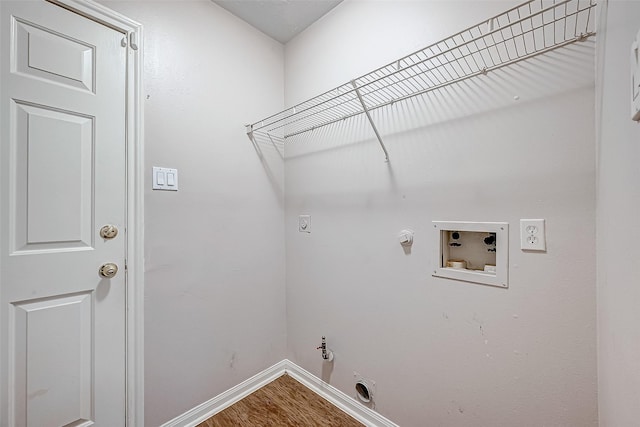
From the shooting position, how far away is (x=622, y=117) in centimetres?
58

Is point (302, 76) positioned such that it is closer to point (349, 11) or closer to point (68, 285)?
point (349, 11)

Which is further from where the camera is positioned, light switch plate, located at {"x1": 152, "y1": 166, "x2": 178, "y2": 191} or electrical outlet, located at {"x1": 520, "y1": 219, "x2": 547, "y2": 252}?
light switch plate, located at {"x1": 152, "y1": 166, "x2": 178, "y2": 191}

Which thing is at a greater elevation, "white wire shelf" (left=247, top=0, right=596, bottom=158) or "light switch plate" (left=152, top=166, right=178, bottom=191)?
"white wire shelf" (left=247, top=0, right=596, bottom=158)

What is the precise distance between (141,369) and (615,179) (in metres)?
1.93

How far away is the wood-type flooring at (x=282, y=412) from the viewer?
1470 millimetres

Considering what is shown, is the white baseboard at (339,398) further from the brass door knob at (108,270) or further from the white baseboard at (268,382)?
the brass door knob at (108,270)

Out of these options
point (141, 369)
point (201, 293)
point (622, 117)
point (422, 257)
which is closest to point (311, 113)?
point (422, 257)

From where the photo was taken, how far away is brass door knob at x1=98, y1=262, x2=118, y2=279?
46.4 inches

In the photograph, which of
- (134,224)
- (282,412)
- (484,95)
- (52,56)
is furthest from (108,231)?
(484,95)

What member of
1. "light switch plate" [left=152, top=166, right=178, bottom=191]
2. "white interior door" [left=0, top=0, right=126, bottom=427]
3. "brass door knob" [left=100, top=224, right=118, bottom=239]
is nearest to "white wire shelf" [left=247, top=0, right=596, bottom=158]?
"light switch plate" [left=152, top=166, right=178, bottom=191]

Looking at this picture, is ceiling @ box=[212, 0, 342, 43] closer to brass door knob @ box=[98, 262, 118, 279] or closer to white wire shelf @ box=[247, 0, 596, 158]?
white wire shelf @ box=[247, 0, 596, 158]

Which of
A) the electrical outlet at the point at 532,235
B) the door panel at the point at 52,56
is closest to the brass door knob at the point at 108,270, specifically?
the door panel at the point at 52,56

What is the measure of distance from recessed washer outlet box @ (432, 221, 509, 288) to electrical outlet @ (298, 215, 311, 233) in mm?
837

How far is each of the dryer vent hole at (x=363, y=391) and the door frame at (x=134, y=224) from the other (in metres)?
1.12
